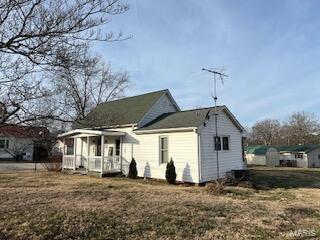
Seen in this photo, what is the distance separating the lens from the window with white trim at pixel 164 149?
17928mm

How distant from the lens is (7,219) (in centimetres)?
820

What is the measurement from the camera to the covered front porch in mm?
20391

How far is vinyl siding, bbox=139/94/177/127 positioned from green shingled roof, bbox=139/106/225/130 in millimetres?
386

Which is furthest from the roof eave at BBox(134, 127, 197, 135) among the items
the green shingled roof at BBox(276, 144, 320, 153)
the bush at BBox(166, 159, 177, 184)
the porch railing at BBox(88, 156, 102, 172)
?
the green shingled roof at BBox(276, 144, 320, 153)

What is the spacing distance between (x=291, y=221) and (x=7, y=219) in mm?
7450

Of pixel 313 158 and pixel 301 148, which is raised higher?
pixel 301 148

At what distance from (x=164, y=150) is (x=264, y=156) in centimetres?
3110

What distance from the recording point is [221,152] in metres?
18.1

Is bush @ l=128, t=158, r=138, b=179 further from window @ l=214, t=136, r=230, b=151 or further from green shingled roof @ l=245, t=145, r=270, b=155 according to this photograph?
green shingled roof @ l=245, t=145, r=270, b=155

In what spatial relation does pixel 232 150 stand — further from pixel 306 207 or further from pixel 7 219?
pixel 7 219

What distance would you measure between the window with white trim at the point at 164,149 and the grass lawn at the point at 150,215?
533 cm

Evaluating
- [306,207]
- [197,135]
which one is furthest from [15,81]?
[197,135]

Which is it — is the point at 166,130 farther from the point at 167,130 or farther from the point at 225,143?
the point at 225,143

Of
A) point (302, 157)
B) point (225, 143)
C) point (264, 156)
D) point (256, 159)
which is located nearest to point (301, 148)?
point (302, 157)
